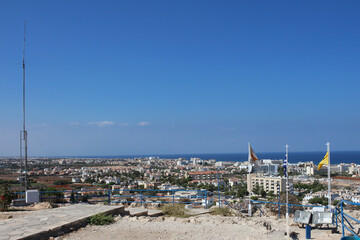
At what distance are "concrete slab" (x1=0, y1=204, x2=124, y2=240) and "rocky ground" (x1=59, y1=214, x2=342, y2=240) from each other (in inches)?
11.4

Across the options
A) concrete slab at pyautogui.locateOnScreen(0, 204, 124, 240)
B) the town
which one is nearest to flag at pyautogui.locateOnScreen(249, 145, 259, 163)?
the town

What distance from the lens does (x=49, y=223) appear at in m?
8.31

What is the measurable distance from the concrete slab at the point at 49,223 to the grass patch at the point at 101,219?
17 centimetres

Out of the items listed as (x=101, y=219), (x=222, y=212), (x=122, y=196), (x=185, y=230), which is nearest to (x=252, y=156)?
(x=222, y=212)

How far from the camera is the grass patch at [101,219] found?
357 inches

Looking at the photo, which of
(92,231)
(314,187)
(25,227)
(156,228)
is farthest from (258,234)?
(314,187)

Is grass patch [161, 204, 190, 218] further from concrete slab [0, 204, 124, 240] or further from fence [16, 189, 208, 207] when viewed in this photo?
concrete slab [0, 204, 124, 240]

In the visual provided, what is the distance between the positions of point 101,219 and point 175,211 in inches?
145

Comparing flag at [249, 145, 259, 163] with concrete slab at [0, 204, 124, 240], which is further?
flag at [249, 145, 259, 163]

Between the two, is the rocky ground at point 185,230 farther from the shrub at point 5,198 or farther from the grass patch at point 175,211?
the shrub at point 5,198

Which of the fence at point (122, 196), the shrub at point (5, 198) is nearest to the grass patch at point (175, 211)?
the fence at point (122, 196)

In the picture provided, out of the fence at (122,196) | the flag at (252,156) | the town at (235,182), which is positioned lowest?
the town at (235,182)

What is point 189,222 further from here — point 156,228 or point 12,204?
point 12,204

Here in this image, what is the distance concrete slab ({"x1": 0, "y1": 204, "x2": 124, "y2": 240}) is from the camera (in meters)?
7.25
